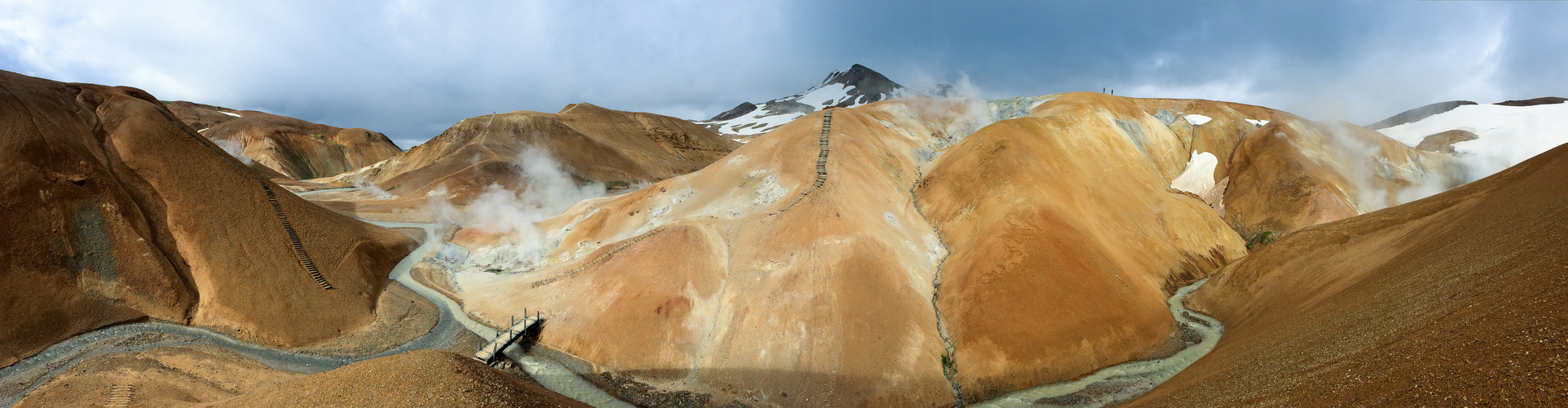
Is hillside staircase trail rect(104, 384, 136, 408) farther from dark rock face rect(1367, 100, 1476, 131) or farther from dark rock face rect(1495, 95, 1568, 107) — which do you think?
dark rock face rect(1495, 95, 1568, 107)

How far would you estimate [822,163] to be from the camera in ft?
98.1

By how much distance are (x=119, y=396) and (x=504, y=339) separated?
10546 mm

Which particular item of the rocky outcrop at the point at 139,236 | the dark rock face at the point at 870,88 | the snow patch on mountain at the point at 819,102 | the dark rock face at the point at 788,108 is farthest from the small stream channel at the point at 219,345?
the dark rock face at the point at 870,88

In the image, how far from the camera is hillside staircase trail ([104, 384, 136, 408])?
45.6 ft

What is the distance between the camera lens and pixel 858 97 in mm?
185125


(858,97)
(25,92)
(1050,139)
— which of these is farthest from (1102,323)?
(858,97)

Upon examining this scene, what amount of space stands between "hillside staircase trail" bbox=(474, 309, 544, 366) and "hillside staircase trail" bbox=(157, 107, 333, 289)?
8.59 metres

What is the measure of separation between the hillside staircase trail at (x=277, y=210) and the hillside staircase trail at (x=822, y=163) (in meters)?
21.4

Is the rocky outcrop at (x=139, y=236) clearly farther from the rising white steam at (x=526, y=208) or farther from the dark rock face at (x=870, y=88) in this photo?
the dark rock face at (x=870, y=88)

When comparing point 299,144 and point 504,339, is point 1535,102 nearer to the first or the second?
point 504,339

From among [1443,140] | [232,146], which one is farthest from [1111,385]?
[232,146]

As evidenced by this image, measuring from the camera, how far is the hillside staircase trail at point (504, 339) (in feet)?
71.3

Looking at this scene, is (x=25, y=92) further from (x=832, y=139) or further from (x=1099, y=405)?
(x=1099, y=405)

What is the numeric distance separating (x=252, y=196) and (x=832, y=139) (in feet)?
93.1
